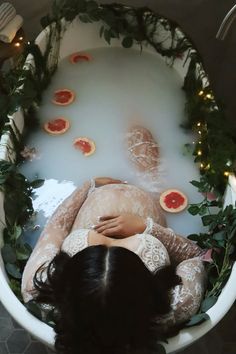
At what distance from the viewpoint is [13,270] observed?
5.41ft

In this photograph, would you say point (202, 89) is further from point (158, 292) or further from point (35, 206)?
point (158, 292)

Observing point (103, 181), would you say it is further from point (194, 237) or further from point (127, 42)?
point (127, 42)

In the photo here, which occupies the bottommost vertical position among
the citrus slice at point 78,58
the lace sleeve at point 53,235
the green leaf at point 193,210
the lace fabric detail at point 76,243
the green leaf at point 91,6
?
the lace sleeve at point 53,235

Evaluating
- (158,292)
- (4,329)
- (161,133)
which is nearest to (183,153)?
(161,133)

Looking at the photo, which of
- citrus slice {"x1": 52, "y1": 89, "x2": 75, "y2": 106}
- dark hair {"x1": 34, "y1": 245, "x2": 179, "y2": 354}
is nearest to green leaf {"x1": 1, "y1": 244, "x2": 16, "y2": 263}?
dark hair {"x1": 34, "y1": 245, "x2": 179, "y2": 354}

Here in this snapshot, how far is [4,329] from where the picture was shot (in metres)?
2.13

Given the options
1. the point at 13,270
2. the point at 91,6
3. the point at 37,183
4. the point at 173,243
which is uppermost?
the point at 91,6

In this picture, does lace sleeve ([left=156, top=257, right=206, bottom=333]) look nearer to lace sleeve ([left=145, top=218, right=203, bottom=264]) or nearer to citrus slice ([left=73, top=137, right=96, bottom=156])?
lace sleeve ([left=145, top=218, right=203, bottom=264])

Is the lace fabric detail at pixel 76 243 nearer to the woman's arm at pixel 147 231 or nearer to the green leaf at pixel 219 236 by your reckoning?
the woman's arm at pixel 147 231

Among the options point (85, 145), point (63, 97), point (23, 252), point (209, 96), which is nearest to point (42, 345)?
point (23, 252)

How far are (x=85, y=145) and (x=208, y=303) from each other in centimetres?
88

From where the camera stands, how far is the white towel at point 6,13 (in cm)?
240

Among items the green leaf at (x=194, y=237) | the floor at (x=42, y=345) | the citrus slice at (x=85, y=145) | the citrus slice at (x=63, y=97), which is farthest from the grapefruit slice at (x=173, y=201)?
the citrus slice at (x=63, y=97)

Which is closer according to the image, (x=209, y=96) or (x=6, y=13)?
(x=209, y=96)
